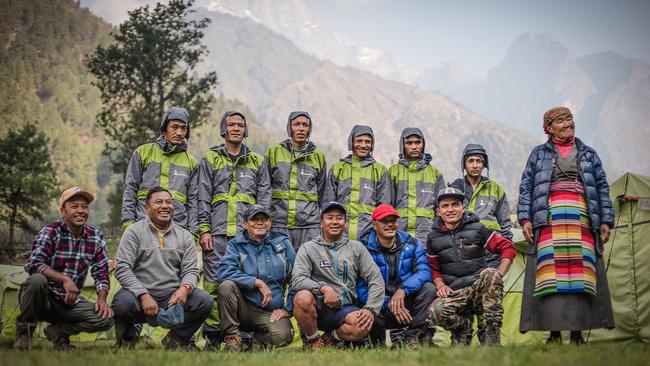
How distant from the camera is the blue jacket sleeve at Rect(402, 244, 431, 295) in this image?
6172mm

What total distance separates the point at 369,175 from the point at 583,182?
8.82 ft

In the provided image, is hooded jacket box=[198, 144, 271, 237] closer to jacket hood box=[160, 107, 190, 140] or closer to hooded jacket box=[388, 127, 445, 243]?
jacket hood box=[160, 107, 190, 140]

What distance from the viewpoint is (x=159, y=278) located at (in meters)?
6.08

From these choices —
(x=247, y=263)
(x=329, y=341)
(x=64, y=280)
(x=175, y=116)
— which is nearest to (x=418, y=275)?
(x=329, y=341)

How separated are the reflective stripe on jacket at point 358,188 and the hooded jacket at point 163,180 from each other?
1.80m

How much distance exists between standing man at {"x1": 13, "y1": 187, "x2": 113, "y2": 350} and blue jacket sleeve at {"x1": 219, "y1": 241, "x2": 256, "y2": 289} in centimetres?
124

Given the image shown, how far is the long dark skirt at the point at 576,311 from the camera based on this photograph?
566cm

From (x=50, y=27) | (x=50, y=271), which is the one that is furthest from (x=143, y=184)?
(x=50, y=27)

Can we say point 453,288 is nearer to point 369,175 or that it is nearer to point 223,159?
point 369,175

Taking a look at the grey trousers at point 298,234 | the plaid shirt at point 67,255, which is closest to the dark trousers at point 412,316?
the grey trousers at point 298,234

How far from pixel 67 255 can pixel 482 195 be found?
204 inches

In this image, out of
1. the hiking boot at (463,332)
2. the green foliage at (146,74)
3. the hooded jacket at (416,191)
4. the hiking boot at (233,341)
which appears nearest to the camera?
the hiking boot at (233,341)

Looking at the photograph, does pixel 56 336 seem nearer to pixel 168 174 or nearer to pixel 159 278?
pixel 159 278

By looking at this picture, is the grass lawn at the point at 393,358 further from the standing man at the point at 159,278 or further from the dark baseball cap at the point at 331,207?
the dark baseball cap at the point at 331,207
